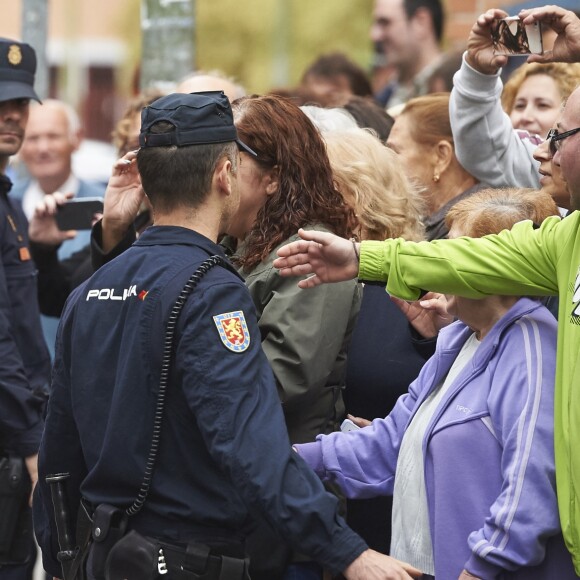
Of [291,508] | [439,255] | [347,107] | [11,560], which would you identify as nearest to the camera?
[291,508]

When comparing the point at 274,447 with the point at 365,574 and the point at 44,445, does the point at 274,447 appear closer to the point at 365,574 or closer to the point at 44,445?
the point at 365,574

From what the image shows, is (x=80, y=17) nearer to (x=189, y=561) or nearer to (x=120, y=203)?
(x=120, y=203)

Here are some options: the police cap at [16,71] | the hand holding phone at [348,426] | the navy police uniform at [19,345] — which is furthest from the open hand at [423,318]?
the police cap at [16,71]

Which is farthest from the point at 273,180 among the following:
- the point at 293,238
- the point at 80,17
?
the point at 80,17

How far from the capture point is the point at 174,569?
314 centimetres

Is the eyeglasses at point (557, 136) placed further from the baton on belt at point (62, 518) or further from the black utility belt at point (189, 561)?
the baton on belt at point (62, 518)

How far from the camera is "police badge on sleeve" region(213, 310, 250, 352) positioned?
3.07 metres

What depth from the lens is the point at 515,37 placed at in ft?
12.6

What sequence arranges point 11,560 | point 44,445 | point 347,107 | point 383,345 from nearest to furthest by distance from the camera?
point 44,445, point 383,345, point 11,560, point 347,107

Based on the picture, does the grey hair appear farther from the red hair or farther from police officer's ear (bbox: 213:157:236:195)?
police officer's ear (bbox: 213:157:236:195)

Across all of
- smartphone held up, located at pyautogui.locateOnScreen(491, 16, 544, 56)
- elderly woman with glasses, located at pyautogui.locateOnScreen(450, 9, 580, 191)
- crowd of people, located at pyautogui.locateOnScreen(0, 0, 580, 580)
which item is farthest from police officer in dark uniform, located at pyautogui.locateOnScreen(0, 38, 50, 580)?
smartphone held up, located at pyautogui.locateOnScreen(491, 16, 544, 56)

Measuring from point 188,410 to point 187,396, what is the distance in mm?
73

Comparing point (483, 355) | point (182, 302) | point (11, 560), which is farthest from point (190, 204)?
point (11, 560)

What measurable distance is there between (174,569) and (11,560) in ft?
6.25
